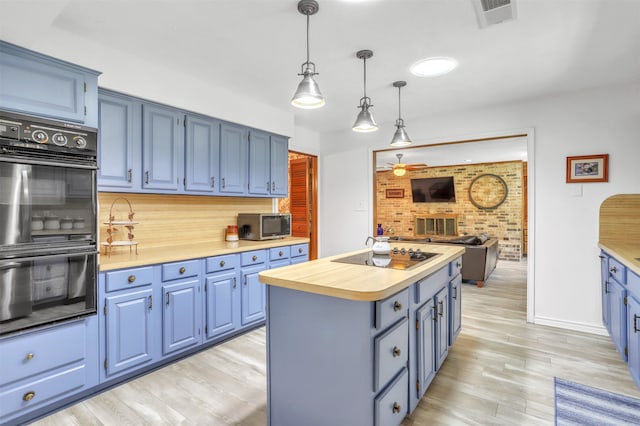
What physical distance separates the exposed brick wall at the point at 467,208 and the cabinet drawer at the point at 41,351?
5.63m

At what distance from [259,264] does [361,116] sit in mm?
1735

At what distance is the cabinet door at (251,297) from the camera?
314 cm

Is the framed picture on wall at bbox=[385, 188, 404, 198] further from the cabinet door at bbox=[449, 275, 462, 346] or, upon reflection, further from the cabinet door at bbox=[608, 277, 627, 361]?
the cabinet door at bbox=[449, 275, 462, 346]

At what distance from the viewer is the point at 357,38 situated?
2309 mm

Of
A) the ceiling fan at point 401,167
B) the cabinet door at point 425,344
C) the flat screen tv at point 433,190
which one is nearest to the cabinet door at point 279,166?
the cabinet door at point 425,344

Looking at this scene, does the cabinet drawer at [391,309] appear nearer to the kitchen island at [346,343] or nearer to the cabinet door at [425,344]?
the kitchen island at [346,343]

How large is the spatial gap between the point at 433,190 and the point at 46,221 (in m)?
8.40

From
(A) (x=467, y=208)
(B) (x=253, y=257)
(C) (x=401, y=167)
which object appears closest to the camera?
(B) (x=253, y=257)

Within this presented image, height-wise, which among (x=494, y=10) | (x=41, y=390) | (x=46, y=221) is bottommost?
(x=41, y=390)

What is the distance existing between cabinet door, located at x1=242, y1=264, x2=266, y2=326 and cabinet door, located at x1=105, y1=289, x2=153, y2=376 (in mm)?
897

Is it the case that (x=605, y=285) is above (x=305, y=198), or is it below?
below

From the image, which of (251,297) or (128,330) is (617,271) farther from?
(128,330)

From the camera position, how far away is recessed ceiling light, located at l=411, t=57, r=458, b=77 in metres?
2.61

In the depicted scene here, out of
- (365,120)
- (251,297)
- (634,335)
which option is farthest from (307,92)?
(634,335)
